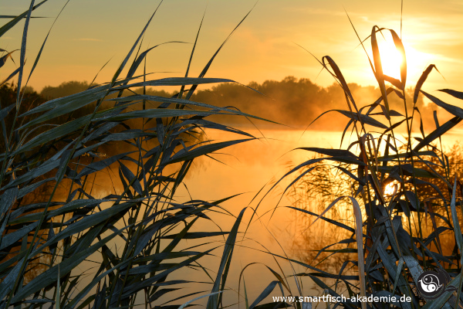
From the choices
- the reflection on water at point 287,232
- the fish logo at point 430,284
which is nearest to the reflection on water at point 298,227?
the reflection on water at point 287,232

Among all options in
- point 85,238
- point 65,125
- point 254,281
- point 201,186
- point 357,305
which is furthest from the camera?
point 201,186

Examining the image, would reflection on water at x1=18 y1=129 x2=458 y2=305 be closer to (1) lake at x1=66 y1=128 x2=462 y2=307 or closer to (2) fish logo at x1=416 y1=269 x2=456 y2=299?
(1) lake at x1=66 y1=128 x2=462 y2=307

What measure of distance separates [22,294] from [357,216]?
2.19 ft

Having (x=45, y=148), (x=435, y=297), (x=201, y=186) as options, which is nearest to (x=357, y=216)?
(x=435, y=297)

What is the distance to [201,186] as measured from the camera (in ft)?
28.5

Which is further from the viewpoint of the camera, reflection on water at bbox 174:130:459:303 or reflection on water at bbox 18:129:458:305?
reflection on water at bbox 174:130:459:303

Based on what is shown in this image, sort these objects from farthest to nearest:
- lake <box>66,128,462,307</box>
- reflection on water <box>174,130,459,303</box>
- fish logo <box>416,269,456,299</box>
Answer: reflection on water <box>174,130,459,303</box>, lake <box>66,128,462,307</box>, fish logo <box>416,269,456,299</box>

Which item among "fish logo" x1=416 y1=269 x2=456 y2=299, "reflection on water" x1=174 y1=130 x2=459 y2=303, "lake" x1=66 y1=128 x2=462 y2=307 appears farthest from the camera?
"reflection on water" x1=174 y1=130 x2=459 y2=303

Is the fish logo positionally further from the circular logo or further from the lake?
the lake

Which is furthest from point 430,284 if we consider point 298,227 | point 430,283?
point 298,227

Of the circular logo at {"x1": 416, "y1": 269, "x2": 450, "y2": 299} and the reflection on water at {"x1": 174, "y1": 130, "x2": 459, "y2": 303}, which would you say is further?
the reflection on water at {"x1": 174, "y1": 130, "x2": 459, "y2": 303}

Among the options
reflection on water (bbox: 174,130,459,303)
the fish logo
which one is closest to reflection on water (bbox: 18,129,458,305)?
reflection on water (bbox: 174,130,459,303)

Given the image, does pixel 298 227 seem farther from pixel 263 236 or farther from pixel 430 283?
pixel 430 283

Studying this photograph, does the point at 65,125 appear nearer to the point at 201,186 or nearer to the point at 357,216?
the point at 357,216
